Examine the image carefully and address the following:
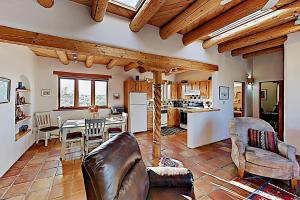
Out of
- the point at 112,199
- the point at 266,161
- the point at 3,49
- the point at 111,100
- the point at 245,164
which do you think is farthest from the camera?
the point at 111,100

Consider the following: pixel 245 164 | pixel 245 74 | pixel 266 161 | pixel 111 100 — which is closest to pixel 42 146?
pixel 111 100

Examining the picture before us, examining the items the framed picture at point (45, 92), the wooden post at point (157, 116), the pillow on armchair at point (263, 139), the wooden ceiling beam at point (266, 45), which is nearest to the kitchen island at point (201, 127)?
the wooden post at point (157, 116)

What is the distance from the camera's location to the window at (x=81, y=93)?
5.15 metres

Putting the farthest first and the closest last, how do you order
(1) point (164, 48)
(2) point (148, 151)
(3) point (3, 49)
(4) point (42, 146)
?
(4) point (42, 146)
(2) point (148, 151)
(1) point (164, 48)
(3) point (3, 49)

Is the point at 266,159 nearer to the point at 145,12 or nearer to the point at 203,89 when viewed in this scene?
the point at 145,12

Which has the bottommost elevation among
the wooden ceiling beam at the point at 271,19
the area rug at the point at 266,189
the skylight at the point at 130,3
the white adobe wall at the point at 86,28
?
the area rug at the point at 266,189

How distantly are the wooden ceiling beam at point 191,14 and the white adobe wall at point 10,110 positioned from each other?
3.11 metres

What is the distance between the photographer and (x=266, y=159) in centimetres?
235

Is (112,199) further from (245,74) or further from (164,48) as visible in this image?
(245,74)

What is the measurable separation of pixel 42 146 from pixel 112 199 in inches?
167

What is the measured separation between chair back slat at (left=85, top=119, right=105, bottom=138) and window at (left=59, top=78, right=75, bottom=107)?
94.0 inches

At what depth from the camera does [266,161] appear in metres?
2.34

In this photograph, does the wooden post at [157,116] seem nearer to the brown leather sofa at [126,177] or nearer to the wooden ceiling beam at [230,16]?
the wooden ceiling beam at [230,16]

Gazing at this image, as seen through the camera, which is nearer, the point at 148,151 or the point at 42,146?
the point at 148,151
